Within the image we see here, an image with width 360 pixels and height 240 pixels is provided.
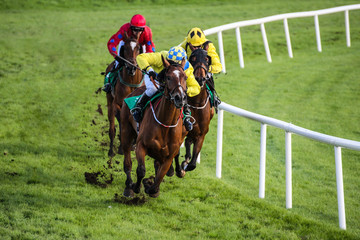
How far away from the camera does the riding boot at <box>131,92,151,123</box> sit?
21.1ft

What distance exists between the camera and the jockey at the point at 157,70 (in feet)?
20.1

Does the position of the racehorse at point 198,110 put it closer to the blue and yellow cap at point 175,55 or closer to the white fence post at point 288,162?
the blue and yellow cap at point 175,55

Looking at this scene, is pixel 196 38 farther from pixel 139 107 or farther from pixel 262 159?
pixel 262 159

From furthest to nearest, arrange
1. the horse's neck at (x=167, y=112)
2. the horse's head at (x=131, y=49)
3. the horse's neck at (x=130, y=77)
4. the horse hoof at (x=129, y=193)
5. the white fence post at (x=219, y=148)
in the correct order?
the horse's neck at (x=130, y=77) < the horse's head at (x=131, y=49) < the white fence post at (x=219, y=148) < the horse hoof at (x=129, y=193) < the horse's neck at (x=167, y=112)

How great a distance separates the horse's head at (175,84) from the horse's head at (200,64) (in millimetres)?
1135

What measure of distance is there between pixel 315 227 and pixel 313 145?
4.05 m

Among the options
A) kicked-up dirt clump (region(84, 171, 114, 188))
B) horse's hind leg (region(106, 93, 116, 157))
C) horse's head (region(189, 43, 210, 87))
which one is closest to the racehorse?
horse's head (region(189, 43, 210, 87))

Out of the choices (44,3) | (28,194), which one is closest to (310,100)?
(28,194)

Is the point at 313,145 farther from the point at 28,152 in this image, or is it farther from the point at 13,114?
the point at 13,114

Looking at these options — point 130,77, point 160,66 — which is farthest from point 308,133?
point 130,77

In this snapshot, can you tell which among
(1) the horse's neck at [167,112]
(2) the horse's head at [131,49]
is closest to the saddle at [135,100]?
(1) the horse's neck at [167,112]

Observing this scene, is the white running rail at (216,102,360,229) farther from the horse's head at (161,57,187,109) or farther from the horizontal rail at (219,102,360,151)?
the horse's head at (161,57,187,109)

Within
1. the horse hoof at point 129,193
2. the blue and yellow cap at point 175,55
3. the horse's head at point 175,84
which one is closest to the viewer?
the horse's head at point 175,84

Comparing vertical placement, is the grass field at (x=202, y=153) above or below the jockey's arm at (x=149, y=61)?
below
